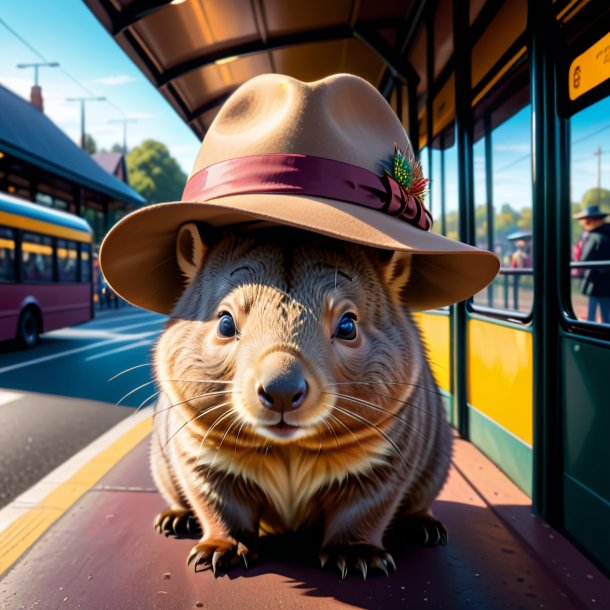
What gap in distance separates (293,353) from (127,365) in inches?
275

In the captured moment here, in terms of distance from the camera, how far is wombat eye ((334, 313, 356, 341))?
1622 millimetres

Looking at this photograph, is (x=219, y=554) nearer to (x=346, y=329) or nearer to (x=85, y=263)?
(x=346, y=329)

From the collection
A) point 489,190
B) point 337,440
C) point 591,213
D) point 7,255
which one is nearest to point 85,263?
point 7,255

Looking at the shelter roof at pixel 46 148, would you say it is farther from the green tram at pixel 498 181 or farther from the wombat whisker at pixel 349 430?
the wombat whisker at pixel 349 430

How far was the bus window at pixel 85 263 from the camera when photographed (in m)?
13.3

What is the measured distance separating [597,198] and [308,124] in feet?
5.28

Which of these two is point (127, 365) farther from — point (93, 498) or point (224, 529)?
point (224, 529)

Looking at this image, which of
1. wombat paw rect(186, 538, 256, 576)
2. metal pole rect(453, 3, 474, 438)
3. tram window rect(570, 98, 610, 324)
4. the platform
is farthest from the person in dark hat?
wombat paw rect(186, 538, 256, 576)

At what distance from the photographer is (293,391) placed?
1.38 m

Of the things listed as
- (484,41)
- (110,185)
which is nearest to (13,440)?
(484,41)

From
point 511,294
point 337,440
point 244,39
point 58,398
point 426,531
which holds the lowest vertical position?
point 58,398

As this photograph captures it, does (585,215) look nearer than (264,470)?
No

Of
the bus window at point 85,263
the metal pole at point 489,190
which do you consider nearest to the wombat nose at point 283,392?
the metal pole at point 489,190

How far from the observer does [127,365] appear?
7.93 meters
